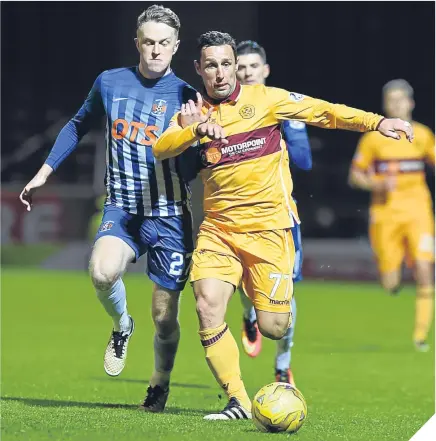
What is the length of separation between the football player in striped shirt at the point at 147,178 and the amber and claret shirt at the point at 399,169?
571 centimetres

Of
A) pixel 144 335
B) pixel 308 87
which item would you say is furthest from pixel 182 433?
pixel 308 87

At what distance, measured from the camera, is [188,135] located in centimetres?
688

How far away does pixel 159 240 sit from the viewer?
299 inches

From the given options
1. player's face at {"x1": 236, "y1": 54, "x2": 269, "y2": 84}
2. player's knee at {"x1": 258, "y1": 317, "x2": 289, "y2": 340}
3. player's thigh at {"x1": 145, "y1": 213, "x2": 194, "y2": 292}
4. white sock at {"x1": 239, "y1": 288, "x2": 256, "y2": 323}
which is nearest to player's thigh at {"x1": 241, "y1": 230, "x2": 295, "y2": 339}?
player's knee at {"x1": 258, "y1": 317, "x2": 289, "y2": 340}

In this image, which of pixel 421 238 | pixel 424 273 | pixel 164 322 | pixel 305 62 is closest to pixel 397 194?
pixel 421 238

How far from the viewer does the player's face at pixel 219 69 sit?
7.27 meters

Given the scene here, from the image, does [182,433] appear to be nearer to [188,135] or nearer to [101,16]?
[188,135]

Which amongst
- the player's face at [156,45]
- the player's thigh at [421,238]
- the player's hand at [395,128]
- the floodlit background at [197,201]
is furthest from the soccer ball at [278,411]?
the player's thigh at [421,238]

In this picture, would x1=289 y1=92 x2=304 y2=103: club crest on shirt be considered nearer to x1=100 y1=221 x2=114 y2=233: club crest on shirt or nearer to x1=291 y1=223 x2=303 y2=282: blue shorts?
x1=100 y1=221 x2=114 y2=233: club crest on shirt

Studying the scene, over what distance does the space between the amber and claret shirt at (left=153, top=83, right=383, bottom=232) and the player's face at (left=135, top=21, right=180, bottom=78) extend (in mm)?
384

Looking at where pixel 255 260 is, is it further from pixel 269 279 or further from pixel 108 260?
pixel 108 260

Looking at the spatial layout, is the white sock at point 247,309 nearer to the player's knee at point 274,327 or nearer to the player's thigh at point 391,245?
the player's knee at point 274,327

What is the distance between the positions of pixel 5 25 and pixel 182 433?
18277 mm

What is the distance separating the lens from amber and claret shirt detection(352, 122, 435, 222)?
42.5 feet
